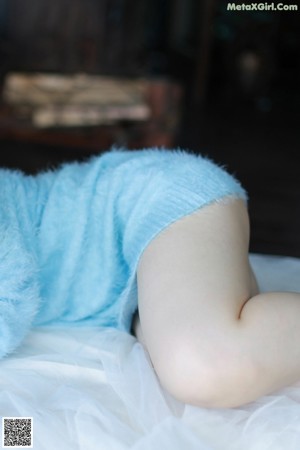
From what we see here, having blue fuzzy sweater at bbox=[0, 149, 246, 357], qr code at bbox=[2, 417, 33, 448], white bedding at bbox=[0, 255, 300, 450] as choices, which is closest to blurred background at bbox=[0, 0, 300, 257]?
blue fuzzy sweater at bbox=[0, 149, 246, 357]

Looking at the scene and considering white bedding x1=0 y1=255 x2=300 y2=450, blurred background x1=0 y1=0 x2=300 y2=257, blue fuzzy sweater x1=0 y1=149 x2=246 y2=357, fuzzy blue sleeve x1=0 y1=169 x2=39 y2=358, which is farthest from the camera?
blurred background x1=0 y1=0 x2=300 y2=257

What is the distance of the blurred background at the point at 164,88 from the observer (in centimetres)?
281

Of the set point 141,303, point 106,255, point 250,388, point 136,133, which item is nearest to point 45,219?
point 106,255

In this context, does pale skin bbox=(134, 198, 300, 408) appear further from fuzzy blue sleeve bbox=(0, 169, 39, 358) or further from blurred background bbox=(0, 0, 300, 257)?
blurred background bbox=(0, 0, 300, 257)

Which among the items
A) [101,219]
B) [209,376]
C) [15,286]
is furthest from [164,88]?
[209,376]

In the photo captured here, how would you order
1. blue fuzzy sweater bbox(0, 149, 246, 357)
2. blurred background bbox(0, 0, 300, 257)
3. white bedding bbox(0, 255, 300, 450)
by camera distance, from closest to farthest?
white bedding bbox(0, 255, 300, 450) → blue fuzzy sweater bbox(0, 149, 246, 357) → blurred background bbox(0, 0, 300, 257)

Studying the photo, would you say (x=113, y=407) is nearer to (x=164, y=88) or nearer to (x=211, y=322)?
(x=211, y=322)

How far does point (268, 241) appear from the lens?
203 cm

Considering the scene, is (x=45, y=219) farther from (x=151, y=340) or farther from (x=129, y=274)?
(x=151, y=340)

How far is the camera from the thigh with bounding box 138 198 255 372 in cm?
90

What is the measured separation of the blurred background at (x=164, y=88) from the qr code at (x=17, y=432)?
120 cm

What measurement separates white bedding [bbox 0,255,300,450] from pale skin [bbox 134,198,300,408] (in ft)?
0.09

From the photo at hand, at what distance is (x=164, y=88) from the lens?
3441 millimetres

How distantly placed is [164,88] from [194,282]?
2.62m
